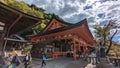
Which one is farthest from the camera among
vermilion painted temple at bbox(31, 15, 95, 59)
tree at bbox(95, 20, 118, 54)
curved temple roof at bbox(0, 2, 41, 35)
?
tree at bbox(95, 20, 118, 54)

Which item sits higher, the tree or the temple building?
the tree

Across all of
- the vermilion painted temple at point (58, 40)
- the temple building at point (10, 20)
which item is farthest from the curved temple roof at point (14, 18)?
the vermilion painted temple at point (58, 40)

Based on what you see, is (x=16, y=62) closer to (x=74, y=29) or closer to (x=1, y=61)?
(x=1, y=61)

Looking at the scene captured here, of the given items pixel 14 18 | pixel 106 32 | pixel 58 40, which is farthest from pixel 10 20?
pixel 106 32

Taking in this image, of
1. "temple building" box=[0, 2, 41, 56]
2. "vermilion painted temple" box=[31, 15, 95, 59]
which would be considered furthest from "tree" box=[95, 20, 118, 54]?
"temple building" box=[0, 2, 41, 56]

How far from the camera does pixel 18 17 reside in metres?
6.71

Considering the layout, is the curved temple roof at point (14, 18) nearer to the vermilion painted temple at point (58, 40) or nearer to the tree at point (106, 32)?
the vermilion painted temple at point (58, 40)

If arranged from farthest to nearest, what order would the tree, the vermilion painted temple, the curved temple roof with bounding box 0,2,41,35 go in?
the tree
the vermilion painted temple
the curved temple roof with bounding box 0,2,41,35

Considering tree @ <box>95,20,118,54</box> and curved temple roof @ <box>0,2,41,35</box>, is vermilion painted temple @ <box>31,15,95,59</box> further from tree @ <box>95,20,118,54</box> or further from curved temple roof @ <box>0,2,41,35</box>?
curved temple roof @ <box>0,2,41,35</box>

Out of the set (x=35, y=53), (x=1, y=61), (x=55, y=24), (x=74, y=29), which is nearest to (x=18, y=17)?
(x=1, y=61)

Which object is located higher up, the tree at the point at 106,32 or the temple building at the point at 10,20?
the tree at the point at 106,32

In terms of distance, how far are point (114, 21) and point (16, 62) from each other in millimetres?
21694

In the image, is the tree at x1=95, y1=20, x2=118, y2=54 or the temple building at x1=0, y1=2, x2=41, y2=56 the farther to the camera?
the tree at x1=95, y1=20, x2=118, y2=54

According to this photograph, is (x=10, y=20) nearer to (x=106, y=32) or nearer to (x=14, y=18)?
(x=14, y=18)
